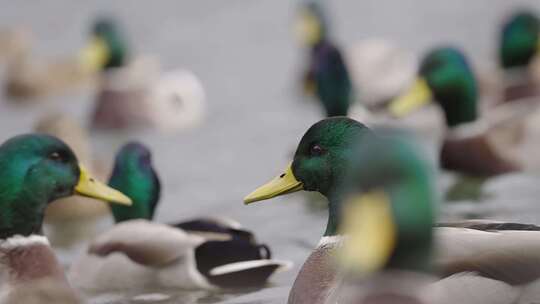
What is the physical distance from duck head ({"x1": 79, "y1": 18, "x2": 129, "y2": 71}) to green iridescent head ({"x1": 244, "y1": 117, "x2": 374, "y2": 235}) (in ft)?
25.0

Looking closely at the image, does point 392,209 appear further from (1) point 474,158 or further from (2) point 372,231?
(1) point 474,158

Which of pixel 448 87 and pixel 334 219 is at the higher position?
pixel 334 219

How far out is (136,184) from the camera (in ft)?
25.9

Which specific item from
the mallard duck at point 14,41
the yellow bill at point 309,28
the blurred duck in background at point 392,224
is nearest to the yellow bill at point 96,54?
the mallard duck at point 14,41

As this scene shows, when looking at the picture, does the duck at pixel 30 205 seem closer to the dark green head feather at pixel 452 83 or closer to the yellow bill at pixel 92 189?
the yellow bill at pixel 92 189

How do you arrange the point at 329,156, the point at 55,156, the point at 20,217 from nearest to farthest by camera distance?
the point at 329,156 → the point at 20,217 → the point at 55,156

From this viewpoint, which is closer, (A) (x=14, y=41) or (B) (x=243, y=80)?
(B) (x=243, y=80)

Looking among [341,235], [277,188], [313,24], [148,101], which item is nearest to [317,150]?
[277,188]

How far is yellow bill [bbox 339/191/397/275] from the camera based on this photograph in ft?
14.5

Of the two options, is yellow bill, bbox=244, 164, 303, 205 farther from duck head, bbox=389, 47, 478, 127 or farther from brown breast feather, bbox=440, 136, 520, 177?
duck head, bbox=389, 47, 478, 127

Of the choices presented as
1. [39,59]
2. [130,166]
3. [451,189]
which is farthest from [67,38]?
[130,166]

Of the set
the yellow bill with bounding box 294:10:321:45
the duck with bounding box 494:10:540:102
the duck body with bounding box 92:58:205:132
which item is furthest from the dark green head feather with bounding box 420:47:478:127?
the yellow bill with bounding box 294:10:321:45

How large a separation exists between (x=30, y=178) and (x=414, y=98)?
4.43 meters

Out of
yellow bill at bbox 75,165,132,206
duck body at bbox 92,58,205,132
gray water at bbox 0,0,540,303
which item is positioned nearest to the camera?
yellow bill at bbox 75,165,132,206
